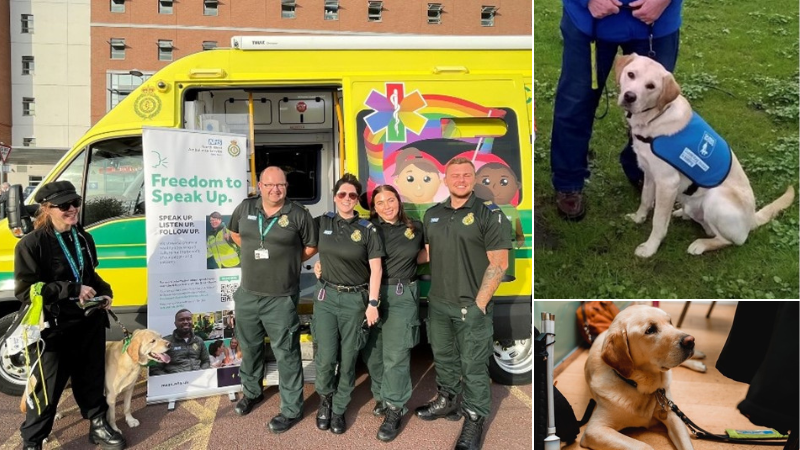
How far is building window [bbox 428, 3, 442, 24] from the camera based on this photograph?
35000 mm

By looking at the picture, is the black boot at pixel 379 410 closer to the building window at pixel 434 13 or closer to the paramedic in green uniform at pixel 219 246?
the paramedic in green uniform at pixel 219 246

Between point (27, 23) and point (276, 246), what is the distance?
130ft

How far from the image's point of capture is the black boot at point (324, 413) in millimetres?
3803

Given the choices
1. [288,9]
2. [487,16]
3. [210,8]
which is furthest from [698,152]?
[210,8]

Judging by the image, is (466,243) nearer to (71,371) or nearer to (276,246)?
(276,246)

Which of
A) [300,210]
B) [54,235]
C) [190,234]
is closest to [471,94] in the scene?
[300,210]

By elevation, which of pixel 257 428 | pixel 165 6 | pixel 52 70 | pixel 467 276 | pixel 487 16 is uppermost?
pixel 165 6

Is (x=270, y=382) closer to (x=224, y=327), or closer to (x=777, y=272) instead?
(x=224, y=327)

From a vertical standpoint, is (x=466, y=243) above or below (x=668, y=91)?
below

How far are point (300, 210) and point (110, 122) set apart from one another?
6.64 feet

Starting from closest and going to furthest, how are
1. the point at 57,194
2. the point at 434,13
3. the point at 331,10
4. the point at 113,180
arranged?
the point at 57,194 < the point at 113,180 < the point at 331,10 < the point at 434,13

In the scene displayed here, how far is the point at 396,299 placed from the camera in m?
3.68

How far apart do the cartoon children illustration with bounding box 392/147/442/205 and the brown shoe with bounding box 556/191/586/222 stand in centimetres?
253

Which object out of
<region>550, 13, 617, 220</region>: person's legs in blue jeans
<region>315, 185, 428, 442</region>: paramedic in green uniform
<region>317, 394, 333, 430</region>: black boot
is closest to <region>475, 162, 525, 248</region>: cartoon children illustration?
<region>315, 185, 428, 442</region>: paramedic in green uniform
